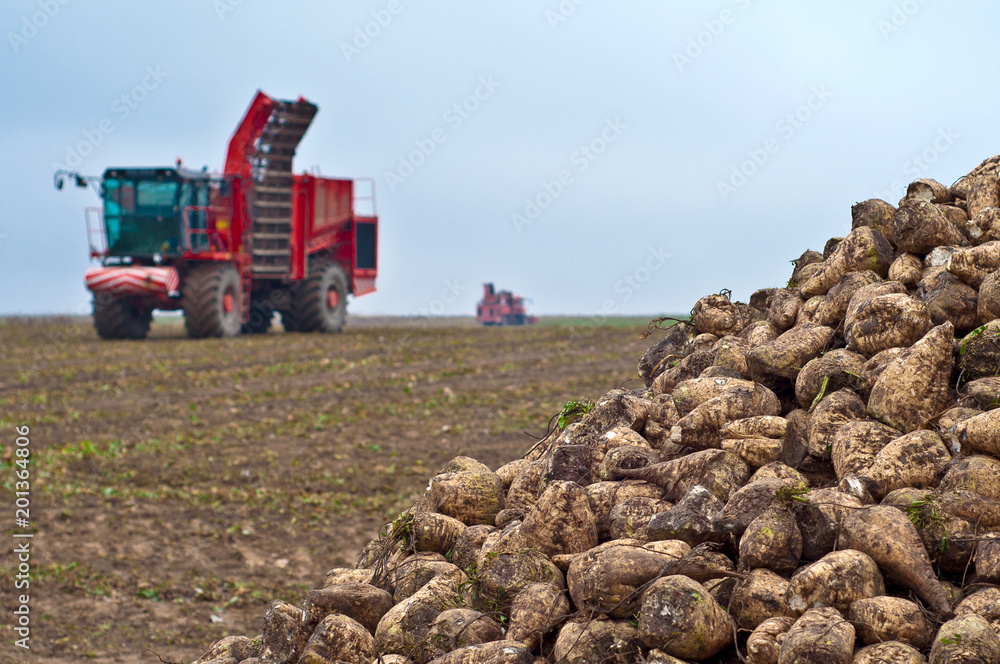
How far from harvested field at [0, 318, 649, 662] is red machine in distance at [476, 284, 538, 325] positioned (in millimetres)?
26427

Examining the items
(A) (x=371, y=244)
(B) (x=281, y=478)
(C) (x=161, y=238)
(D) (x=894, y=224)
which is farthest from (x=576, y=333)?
(D) (x=894, y=224)

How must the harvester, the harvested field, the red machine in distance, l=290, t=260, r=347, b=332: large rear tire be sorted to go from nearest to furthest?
1. the harvested field
2. the harvester
3. l=290, t=260, r=347, b=332: large rear tire
4. the red machine in distance

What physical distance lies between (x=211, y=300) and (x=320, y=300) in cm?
396

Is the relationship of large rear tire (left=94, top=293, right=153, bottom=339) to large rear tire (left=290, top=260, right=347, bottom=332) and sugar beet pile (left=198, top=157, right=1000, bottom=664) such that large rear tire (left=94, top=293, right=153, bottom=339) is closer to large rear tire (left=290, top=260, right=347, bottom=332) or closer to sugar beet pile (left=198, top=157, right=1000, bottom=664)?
large rear tire (left=290, top=260, right=347, bottom=332)

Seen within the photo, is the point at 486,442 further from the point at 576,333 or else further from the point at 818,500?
the point at 576,333

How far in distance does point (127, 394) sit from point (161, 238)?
276 inches

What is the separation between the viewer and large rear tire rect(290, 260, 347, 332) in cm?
2375

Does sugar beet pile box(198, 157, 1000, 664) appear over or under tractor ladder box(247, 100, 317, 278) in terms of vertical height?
under

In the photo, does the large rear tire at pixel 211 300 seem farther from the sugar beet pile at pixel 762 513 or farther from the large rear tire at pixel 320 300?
the sugar beet pile at pixel 762 513

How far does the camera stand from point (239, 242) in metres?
21.7

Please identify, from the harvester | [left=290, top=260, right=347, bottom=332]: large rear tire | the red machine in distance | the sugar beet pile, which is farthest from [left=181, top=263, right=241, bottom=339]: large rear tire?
the red machine in distance

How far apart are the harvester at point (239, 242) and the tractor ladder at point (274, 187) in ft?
0.09

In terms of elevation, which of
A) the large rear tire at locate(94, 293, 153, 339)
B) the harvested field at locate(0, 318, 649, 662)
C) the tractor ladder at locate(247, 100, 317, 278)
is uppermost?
the tractor ladder at locate(247, 100, 317, 278)

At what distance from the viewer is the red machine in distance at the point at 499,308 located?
153ft
